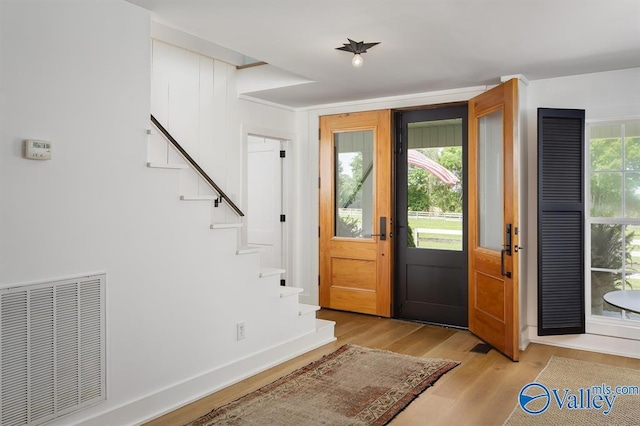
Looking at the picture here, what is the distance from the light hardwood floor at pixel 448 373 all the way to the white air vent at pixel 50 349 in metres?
0.56

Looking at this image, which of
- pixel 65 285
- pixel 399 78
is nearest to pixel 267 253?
pixel 399 78

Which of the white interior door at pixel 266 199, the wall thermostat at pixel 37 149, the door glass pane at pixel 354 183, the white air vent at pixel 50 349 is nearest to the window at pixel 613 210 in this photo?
the door glass pane at pixel 354 183

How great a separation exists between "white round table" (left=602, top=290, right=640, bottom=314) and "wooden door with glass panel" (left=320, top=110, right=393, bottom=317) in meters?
2.89

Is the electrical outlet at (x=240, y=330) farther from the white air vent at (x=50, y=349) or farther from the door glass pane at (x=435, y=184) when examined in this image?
the door glass pane at (x=435, y=184)

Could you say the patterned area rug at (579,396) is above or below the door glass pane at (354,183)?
below

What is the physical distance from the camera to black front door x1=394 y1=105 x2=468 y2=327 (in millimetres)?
5051

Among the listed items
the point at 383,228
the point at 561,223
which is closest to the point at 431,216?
the point at 383,228

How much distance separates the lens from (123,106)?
2799 mm

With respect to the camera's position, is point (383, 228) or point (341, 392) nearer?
point (341, 392)

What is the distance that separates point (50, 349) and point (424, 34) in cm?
285

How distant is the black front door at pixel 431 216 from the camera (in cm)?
505

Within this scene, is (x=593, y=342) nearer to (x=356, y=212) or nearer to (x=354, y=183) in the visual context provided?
(x=356, y=212)

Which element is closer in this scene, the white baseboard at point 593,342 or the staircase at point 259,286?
the staircase at point 259,286

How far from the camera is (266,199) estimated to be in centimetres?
591
